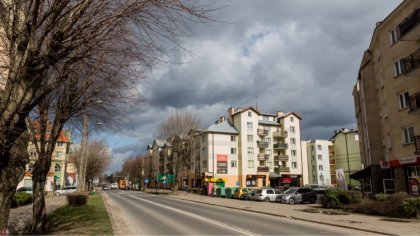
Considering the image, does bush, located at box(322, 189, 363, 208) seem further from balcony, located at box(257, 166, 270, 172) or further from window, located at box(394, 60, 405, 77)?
balcony, located at box(257, 166, 270, 172)

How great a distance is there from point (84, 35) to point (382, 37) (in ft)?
90.2

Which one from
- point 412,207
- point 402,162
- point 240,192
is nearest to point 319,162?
point 240,192

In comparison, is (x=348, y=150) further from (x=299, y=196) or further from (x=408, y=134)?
(x=408, y=134)

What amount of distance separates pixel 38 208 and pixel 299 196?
2665cm

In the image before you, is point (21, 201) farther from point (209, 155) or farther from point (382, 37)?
point (209, 155)

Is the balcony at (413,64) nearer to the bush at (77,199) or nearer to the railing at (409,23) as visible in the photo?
the railing at (409,23)

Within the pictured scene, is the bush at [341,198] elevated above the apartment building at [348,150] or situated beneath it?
situated beneath

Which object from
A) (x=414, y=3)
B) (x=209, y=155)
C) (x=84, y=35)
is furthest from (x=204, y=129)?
(x=84, y=35)

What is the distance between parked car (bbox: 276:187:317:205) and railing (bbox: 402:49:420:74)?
51.6 ft

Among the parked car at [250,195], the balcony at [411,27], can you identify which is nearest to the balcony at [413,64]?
the balcony at [411,27]

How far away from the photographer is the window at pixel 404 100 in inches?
963

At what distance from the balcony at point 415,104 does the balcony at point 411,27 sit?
3.82 metres

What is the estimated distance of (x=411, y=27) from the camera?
71.3ft

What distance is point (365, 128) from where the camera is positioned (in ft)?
111
